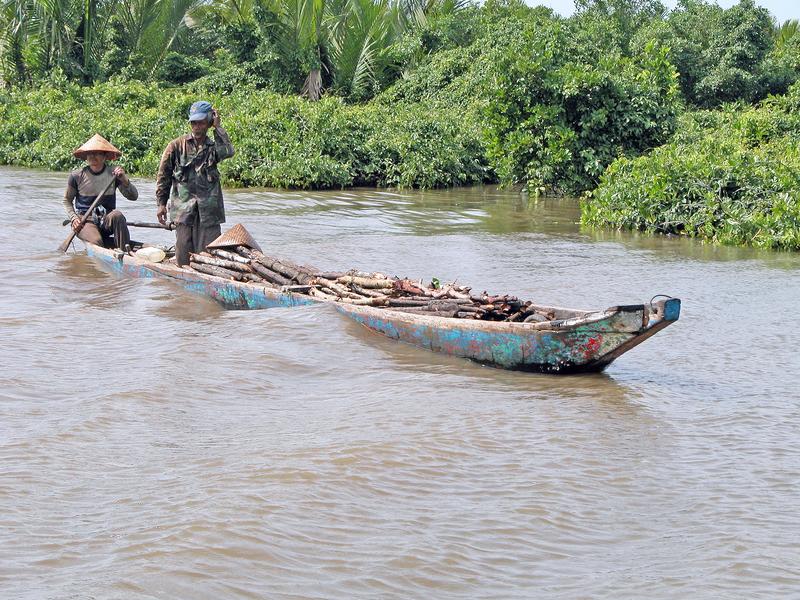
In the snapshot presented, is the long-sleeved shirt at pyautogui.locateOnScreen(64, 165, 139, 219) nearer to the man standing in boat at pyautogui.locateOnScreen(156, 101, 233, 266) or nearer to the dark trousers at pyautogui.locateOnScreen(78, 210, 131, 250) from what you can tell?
the dark trousers at pyautogui.locateOnScreen(78, 210, 131, 250)

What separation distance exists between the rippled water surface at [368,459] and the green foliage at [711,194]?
3.27m

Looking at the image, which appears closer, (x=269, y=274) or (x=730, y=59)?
(x=269, y=274)

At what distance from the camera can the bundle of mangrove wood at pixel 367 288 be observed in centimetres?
581

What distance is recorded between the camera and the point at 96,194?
8.80 m

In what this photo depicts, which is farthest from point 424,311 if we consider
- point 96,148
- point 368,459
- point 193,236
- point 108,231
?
point 108,231

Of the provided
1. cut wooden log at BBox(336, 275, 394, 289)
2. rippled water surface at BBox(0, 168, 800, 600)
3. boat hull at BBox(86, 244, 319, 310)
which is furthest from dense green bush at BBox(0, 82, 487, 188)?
cut wooden log at BBox(336, 275, 394, 289)

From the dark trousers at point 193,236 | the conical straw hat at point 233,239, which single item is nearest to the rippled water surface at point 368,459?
the dark trousers at point 193,236

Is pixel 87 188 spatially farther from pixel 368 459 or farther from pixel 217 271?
pixel 368 459

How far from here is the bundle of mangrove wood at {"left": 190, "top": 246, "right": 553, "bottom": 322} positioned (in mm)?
5812

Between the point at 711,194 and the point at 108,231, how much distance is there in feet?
22.7

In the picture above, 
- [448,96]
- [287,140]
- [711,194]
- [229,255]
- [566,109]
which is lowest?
[229,255]

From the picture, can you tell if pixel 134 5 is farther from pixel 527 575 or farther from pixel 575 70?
pixel 527 575

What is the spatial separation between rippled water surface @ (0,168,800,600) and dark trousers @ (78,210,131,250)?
0.69 metres

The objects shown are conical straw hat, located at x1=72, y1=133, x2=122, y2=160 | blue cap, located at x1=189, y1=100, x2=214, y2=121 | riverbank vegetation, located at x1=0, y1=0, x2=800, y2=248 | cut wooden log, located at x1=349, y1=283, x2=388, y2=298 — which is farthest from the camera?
riverbank vegetation, located at x1=0, y1=0, x2=800, y2=248
